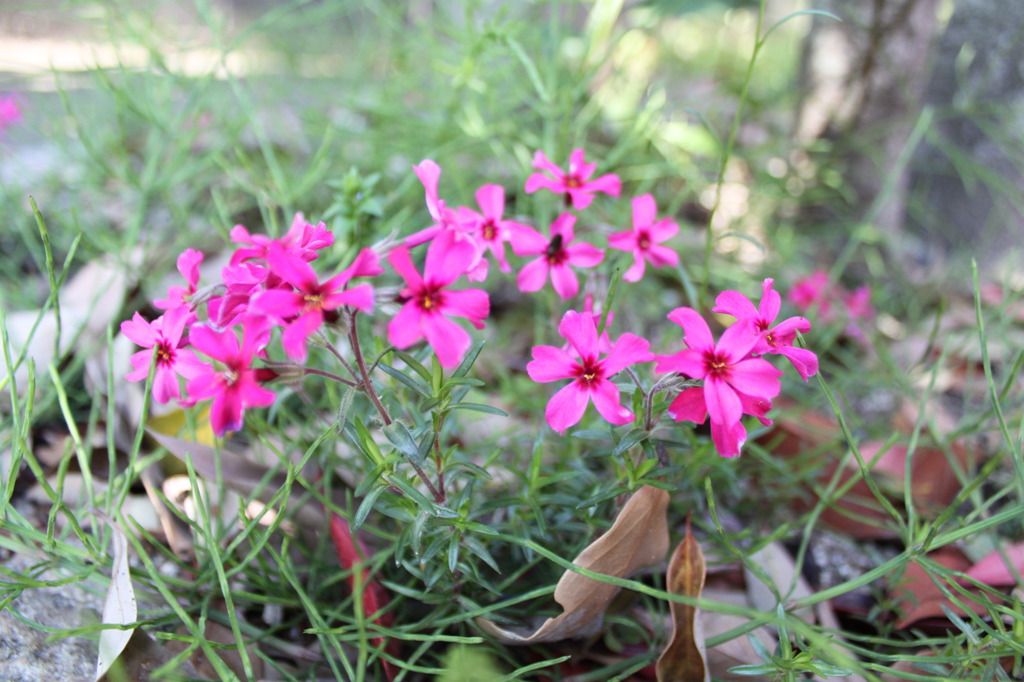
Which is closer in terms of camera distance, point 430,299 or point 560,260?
point 430,299

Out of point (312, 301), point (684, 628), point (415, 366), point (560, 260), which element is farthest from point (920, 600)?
point (312, 301)

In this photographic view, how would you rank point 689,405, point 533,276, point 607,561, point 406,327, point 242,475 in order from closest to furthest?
point 406,327, point 689,405, point 607,561, point 533,276, point 242,475

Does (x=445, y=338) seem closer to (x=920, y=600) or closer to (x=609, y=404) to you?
(x=609, y=404)

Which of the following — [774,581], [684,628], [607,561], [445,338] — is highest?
[445,338]

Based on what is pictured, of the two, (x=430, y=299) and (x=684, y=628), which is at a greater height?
(x=430, y=299)

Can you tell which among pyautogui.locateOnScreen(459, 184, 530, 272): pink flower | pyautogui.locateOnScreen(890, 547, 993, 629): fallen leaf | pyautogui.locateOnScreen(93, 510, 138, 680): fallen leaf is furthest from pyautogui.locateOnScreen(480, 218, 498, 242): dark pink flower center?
pyautogui.locateOnScreen(890, 547, 993, 629): fallen leaf

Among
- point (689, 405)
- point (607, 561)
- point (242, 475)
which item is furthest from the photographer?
point (242, 475)

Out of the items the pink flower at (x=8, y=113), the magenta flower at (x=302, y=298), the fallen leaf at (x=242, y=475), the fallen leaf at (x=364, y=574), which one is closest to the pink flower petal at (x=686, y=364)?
the magenta flower at (x=302, y=298)

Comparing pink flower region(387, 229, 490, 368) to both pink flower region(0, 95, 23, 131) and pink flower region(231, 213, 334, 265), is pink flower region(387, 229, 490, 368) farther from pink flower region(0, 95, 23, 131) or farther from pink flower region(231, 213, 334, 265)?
pink flower region(0, 95, 23, 131)
